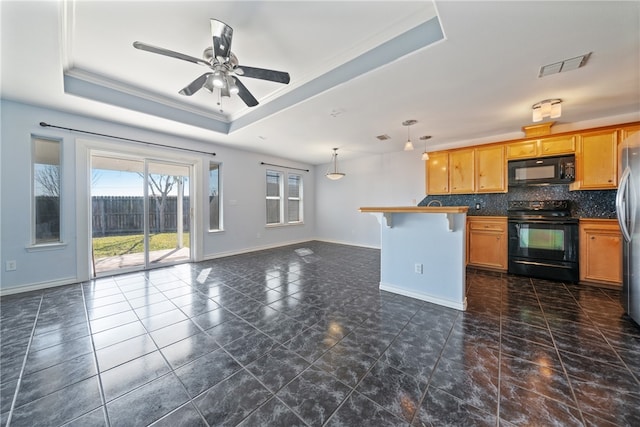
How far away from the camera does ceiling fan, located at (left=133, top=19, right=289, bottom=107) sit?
74.2 inches

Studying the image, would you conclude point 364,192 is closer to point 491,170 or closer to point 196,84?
point 491,170

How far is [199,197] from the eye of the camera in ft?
15.9

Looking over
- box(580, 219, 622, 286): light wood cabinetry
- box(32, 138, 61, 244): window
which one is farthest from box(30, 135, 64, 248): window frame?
box(580, 219, 622, 286): light wood cabinetry

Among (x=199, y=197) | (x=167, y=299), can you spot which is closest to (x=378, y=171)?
(x=199, y=197)

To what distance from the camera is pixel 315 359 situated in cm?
177

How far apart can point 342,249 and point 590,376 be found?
15.4ft

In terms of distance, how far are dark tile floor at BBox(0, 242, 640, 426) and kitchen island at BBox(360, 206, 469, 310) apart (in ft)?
0.77

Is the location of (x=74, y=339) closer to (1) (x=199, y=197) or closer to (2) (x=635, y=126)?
(1) (x=199, y=197)

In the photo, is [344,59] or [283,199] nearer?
[344,59]

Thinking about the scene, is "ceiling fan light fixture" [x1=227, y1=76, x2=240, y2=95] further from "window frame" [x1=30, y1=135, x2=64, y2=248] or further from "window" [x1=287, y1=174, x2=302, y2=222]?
"window" [x1=287, y1=174, x2=302, y2=222]

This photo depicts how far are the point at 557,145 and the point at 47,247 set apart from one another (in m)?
7.83

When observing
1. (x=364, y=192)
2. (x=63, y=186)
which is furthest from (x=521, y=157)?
(x=63, y=186)

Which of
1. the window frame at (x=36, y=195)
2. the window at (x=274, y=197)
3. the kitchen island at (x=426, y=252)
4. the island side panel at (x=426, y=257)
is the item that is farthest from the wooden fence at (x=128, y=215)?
the island side panel at (x=426, y=257)

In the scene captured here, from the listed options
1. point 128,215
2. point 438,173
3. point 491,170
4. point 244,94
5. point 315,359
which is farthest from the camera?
point 438,173
